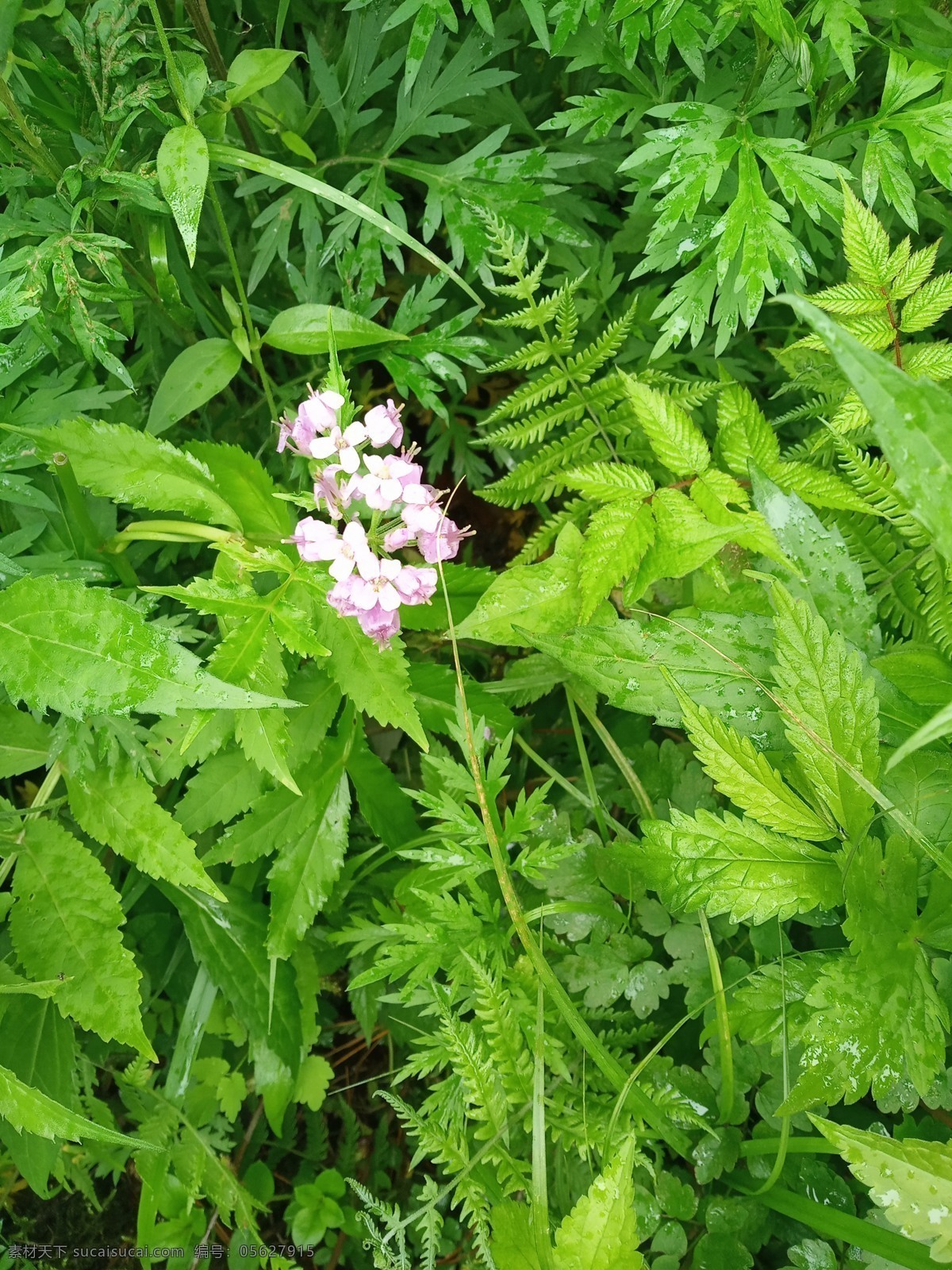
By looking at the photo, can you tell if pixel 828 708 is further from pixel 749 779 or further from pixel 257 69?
pixel 257 69

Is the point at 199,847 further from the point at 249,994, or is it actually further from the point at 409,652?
the point at 409,652

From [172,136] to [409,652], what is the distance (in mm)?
1230

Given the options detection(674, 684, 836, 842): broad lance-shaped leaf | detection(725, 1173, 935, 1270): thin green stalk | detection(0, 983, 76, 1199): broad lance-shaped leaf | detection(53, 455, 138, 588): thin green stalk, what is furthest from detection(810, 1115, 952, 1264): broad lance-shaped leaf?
detection(53, 455, 138, 588): thin green stalk

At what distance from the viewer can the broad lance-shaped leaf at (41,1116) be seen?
49.2 inches

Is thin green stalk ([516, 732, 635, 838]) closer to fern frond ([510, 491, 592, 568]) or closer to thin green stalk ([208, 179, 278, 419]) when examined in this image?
fern frond ([510, 491, 592, 568])

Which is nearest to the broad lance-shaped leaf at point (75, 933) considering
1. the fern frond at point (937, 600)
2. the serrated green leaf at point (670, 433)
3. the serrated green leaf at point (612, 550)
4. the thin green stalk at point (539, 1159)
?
the thin green stalk at point (539, 1159)

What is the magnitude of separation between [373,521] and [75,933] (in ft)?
3.22

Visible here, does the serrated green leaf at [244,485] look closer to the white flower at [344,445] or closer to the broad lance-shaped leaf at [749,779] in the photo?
the white flower at [344,445]

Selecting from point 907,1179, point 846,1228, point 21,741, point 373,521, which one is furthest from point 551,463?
point 846,1228

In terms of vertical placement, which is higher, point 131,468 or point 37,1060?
point 131,468

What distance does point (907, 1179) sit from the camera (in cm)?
103

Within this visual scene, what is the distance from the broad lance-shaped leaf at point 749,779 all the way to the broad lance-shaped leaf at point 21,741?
1.34 metres

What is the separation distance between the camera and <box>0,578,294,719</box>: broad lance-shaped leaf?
1.20 meters

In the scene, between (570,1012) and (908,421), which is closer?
(908,421)
